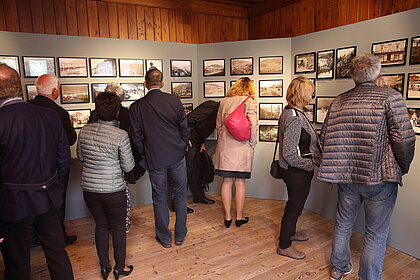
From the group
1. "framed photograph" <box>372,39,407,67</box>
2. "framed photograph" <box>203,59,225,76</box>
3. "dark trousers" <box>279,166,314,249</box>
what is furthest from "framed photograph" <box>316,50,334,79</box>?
"dark trousers" <box>279,166,314,249</box>

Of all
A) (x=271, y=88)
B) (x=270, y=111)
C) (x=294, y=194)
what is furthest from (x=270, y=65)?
(x=294, y=194)

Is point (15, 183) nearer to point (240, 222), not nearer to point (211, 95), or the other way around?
point (240, 222)

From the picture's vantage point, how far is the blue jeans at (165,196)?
2.87 metres

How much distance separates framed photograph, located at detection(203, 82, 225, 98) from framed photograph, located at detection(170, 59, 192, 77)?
302mm

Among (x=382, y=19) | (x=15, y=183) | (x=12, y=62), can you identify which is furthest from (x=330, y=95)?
(x=12, y=62)

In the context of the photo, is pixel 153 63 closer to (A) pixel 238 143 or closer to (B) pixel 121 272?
(A) pixel 238 143

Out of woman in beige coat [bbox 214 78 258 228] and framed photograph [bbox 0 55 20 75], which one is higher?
framed photograph [bbox 0 55 20 75]

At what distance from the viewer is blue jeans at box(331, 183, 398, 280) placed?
2.13m

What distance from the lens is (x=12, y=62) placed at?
3.43m

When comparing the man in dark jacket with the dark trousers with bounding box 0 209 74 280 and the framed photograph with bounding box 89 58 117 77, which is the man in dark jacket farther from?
the framed photograph with bounding box 89 58 117 77

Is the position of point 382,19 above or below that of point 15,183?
above

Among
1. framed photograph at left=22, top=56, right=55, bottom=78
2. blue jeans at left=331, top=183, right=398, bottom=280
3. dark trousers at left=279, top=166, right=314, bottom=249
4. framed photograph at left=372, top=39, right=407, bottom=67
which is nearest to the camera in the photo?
blue jeans at left=331, top=183, right=398, bottom=280

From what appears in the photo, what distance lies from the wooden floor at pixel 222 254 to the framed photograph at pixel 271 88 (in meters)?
1.61

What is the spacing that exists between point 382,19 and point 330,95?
2.94ft
